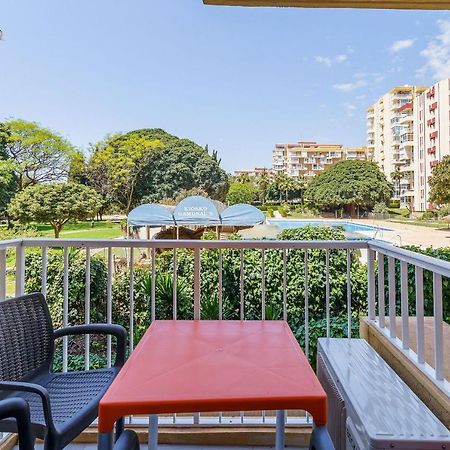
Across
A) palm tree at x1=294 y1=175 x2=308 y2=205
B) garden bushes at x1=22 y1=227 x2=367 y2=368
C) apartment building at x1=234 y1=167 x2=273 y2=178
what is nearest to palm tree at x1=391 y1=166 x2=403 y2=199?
palm tree at x1=294 y1=175 x2=308 y2=205

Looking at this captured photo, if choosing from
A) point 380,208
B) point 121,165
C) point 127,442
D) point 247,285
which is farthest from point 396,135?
point 127,442

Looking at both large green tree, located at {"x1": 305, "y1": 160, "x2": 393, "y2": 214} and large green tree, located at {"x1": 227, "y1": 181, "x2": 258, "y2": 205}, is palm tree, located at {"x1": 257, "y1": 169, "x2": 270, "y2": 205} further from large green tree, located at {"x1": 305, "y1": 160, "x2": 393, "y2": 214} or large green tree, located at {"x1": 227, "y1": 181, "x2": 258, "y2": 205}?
large green tree, located at {"x1": 305, "y1": 160, "x2": 393, "y2": 214}

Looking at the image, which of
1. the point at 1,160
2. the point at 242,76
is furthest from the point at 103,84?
the point at 1,160

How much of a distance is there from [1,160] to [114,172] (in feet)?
16.9

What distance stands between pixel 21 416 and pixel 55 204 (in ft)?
32.4

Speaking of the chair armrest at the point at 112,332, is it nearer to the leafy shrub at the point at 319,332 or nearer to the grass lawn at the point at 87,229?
the leafy shrub at the point at 319,332

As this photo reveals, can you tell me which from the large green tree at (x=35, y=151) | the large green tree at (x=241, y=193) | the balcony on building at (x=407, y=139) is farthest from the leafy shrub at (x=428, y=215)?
the large green tree at (x=35, y=151)

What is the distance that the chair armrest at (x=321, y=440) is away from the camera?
0.95 metres

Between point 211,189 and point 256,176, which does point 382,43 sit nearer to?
point 256,176

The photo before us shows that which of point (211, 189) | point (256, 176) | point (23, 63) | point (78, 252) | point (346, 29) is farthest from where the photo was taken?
point (256, 176)

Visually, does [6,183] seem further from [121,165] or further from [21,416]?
[21,416]

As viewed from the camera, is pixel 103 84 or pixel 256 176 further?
pixel 256 176

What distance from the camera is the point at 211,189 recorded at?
1722 centimetres

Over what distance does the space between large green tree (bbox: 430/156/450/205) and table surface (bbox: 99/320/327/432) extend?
853 centimetres
